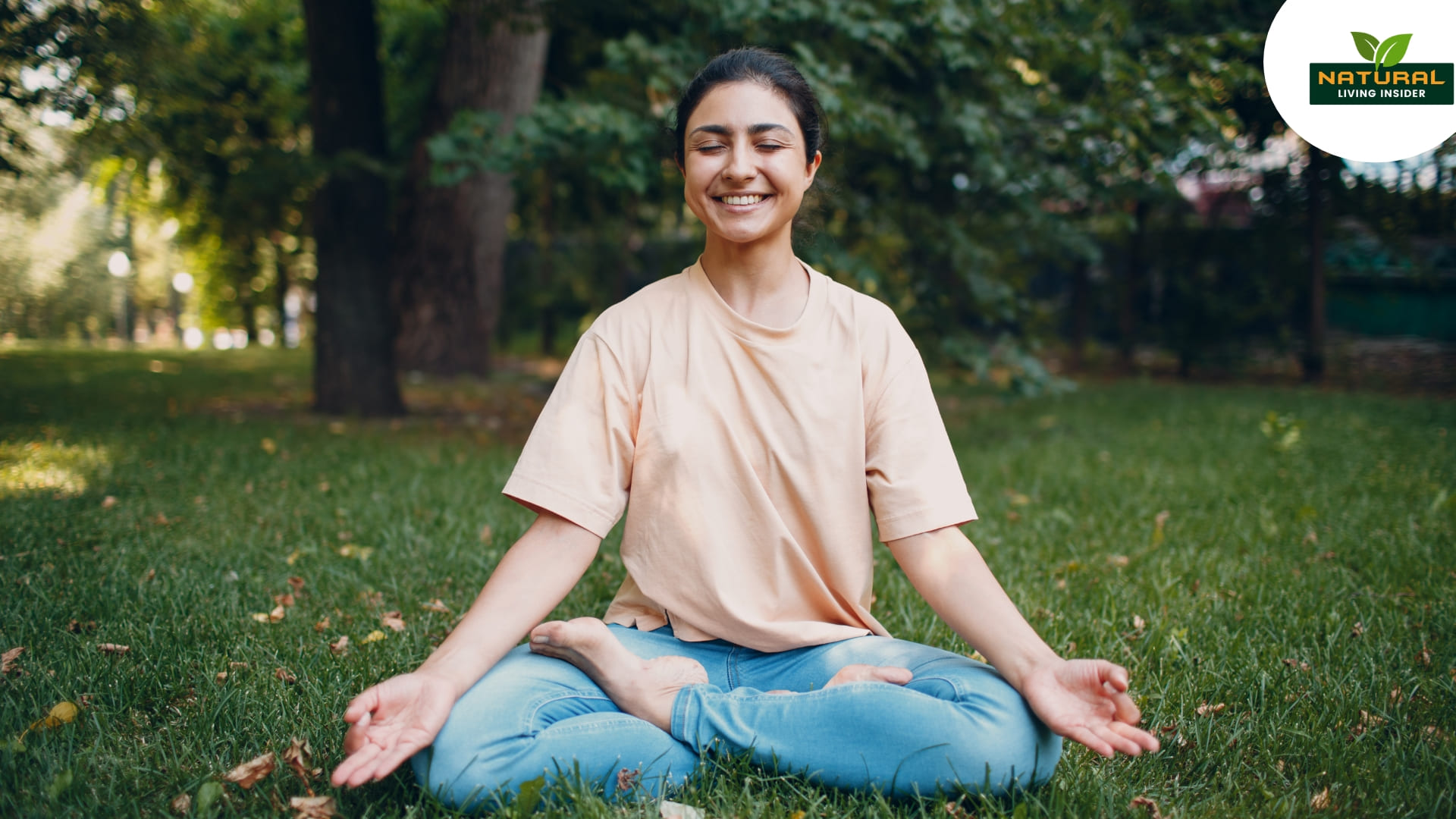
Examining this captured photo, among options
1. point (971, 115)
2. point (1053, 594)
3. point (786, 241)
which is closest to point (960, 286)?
point (971, 115)

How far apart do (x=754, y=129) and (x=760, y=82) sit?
0.34ft

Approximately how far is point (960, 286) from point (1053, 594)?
12.5 ft

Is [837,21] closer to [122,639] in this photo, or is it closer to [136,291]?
[122,639]

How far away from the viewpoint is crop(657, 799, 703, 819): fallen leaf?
1819mm

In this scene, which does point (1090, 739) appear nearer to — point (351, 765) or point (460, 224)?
point (351, 765)

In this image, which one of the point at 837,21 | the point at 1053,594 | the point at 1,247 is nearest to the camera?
the point at 1053,594

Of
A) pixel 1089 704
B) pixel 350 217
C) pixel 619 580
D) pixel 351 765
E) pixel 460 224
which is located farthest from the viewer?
pixel 460 224

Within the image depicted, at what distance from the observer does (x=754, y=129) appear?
2.02 m

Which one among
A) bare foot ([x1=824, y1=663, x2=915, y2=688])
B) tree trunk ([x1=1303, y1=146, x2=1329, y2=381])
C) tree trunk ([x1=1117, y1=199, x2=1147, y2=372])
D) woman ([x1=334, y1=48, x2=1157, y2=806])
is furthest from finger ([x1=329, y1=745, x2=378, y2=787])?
tree trunk ([x1=1117, y1=199, x2=1147, y2=372])

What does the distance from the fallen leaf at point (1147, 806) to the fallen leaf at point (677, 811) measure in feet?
→ 2.71

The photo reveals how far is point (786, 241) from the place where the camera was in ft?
7.12

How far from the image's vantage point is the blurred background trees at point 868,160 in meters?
5.32

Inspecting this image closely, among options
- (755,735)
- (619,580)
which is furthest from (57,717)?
(619,580)

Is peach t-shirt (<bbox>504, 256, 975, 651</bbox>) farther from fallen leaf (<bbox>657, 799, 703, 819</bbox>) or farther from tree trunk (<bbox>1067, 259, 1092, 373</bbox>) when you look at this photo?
tree trunk (<bbox>1067, 259, 1092, 373</bbox>)
